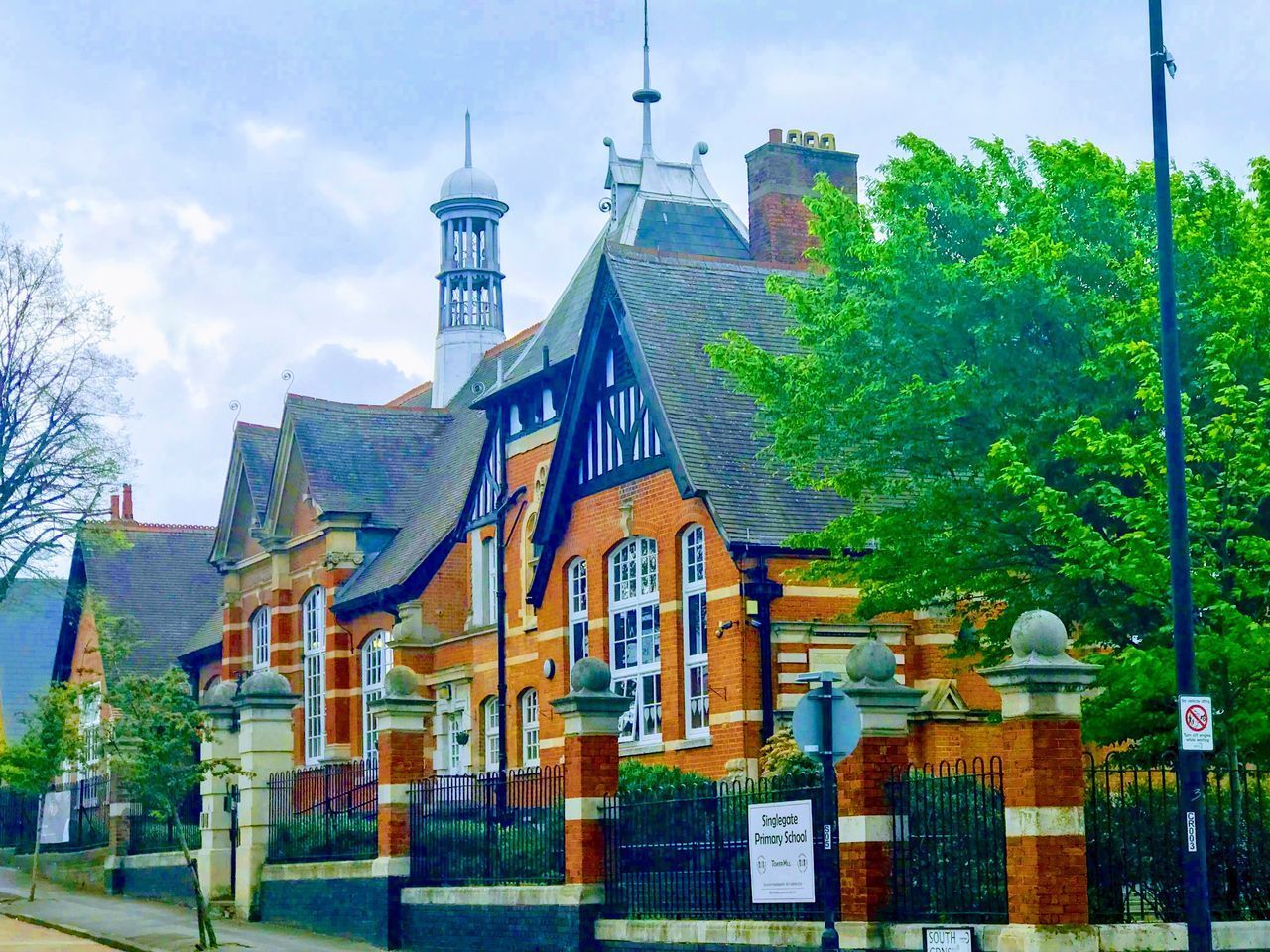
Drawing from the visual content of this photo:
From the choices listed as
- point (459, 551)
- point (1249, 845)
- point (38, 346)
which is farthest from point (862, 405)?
point (38, 346)

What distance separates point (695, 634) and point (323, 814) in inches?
247

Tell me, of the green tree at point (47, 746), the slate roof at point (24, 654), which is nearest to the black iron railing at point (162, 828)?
the green tree at point (47, 746)

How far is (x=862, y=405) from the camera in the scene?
2355 centimetres

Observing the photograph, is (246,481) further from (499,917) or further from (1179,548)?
(1179,548)

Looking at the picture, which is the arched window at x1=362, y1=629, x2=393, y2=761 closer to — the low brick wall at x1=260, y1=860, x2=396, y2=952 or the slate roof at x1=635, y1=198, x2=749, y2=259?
the slate roof at x1=635, y1=198, x2=749, y2=259

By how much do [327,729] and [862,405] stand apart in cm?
2184

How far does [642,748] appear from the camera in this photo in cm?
3050

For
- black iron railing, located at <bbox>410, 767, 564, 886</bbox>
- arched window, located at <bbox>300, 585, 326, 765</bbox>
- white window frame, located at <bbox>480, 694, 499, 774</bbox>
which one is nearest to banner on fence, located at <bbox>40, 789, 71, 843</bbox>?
arched window, located at <bbox>300, 585, 326, 765</bbox>

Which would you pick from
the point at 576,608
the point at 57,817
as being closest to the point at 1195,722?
the point at 576,608

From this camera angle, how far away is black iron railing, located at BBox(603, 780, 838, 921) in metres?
18.2

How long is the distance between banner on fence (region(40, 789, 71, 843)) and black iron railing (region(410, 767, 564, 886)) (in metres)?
17.4

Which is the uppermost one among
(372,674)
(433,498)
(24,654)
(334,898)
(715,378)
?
(715,378)

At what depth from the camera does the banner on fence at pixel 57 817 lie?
3956 centimetres

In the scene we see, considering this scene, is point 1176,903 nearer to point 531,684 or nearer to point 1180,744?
point 1180,744
